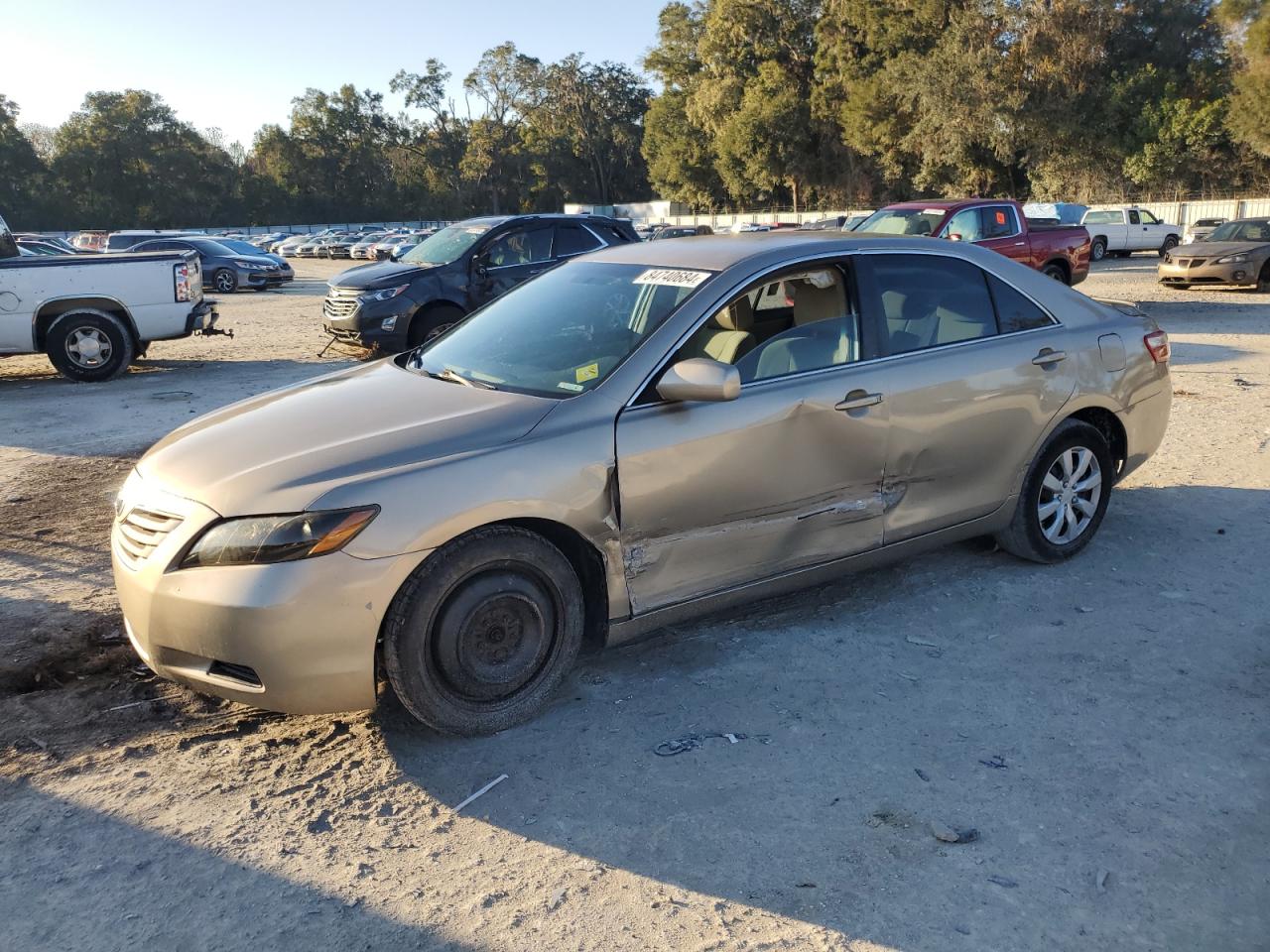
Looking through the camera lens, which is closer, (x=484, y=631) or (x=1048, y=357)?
(x=484, y=631)

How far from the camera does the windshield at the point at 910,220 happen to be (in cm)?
1427

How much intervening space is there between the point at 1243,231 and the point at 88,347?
68.1 ft

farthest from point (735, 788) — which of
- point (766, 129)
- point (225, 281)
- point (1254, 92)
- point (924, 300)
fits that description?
point (766, 129)

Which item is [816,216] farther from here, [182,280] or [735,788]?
[735,788]

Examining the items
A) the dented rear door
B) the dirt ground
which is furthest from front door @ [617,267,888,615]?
the dirt ground

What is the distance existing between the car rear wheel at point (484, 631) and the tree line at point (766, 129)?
49.2 metres

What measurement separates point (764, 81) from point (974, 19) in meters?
17.2

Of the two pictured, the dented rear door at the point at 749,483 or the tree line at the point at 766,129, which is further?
the tree line at the point at 766,129

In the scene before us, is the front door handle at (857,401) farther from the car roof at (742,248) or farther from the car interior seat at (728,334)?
the car roof at (742,248)

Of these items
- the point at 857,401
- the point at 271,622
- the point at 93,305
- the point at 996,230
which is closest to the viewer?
the point at 271,622

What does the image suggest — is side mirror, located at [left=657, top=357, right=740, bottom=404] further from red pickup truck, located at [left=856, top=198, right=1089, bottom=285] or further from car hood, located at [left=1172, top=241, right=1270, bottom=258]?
car hood, located at [left=1172, top=241, right=1270, bottom=258]

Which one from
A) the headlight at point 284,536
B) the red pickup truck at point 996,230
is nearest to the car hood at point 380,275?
the red pickup truck at point 996,230

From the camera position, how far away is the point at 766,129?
62.8 meters

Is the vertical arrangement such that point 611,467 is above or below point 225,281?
below
